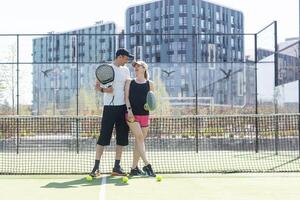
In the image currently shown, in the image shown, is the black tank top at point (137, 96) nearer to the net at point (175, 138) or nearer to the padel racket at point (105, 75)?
the padel racket at point (105, 75)

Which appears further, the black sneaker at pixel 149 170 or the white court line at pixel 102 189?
the black sneaker at pixel 149 170

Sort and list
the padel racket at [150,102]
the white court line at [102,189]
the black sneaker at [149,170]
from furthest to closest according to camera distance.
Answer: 1. the black sneaker at [149,170]
2. the padel racket at [150,102]
3. the white court line at [102,189]

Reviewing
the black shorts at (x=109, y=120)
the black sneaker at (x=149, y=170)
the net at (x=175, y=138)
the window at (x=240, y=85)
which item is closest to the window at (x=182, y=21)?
the window at (x=240, y=85)

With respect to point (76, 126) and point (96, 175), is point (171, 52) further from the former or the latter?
point (96, 175)

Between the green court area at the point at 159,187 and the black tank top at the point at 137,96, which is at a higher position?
the black tank top at the point at 137,96

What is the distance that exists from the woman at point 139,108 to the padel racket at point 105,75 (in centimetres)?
23

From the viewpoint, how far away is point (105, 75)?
7520mm

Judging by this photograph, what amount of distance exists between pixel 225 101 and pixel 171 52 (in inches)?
1051

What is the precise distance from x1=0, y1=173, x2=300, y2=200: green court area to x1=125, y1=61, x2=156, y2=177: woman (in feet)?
1.36

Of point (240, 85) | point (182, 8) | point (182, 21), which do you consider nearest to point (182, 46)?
point (182, 21)

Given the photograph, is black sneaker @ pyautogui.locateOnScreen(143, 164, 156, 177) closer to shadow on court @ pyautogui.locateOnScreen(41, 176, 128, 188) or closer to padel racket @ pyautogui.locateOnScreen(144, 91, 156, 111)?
shadow on court @ pyautogui.locateOnScreen(41, 176, 128, 188)

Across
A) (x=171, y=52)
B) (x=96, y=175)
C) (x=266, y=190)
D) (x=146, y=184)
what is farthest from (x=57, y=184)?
(x=171, y=52)

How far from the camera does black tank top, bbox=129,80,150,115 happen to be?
24.8 ft

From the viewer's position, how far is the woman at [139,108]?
7.51 meters
